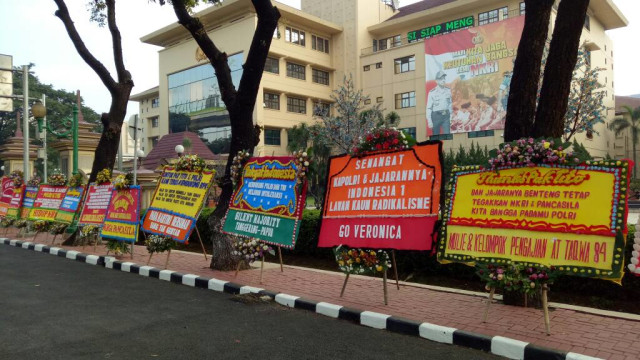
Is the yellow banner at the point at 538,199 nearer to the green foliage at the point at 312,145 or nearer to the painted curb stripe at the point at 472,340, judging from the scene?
the painted curb stripe at the point at 472,340

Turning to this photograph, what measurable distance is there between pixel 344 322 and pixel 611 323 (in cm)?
288

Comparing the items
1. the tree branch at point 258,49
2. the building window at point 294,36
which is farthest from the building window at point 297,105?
the tree branch at point 258,49

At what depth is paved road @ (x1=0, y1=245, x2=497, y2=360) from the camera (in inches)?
174

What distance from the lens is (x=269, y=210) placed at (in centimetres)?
802

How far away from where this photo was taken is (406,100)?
48.8m

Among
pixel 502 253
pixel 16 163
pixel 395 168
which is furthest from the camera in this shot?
pixel 16 163

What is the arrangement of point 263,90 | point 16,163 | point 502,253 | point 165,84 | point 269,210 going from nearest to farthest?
point 502,253 < point 269,210 < point 16,163 < point 263,90 < point 165,84

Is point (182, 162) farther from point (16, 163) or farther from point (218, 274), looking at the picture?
point (16, 163)

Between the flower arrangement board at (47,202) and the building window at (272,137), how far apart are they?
33.5 metres

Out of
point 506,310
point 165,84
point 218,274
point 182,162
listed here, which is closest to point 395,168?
point 506,310

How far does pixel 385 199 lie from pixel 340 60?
4827 cm

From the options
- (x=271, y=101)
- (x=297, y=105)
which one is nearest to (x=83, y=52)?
(x=271, y=101)

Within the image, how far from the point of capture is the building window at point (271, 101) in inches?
1903

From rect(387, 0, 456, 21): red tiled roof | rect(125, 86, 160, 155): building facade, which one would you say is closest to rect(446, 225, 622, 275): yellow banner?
rect(387, 0, 456, 21): red tiled roof
